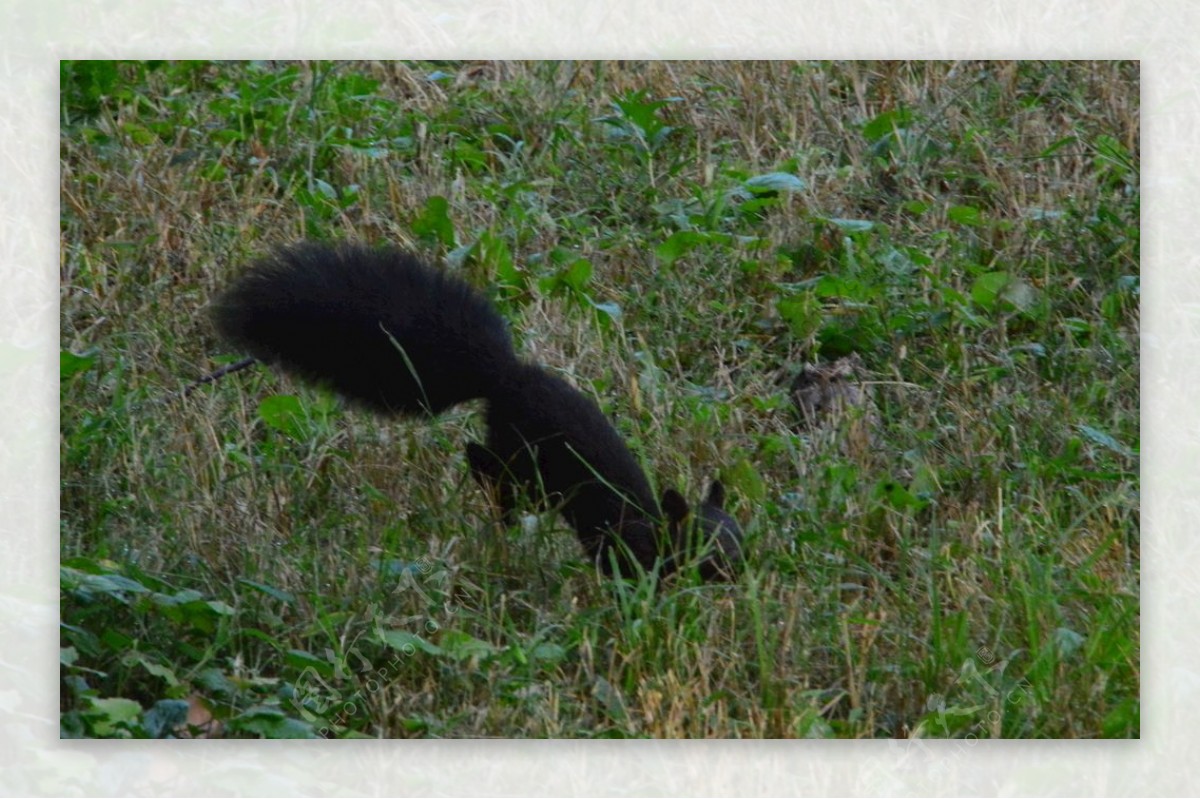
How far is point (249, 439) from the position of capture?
13.2 ft

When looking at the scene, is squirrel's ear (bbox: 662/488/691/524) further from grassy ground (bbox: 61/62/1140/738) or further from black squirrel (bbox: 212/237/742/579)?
grassy ground (bbox: 61/62/1140/738)

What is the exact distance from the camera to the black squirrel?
370 centimetres

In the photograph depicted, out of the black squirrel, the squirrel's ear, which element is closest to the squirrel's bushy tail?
the black squirrel

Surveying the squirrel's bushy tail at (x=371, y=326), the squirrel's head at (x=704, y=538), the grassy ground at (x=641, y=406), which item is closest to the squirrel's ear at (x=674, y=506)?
the squirrel's head at (x=704, y=538)

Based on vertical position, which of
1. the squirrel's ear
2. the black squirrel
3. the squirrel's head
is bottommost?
the squirrel's head

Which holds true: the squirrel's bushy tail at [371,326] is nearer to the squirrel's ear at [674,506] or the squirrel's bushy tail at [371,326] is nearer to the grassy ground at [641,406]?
the grassy ground at [641,406]

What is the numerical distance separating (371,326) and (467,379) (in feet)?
0.87

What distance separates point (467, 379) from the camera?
3.98 meters

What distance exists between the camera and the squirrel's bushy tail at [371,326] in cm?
370

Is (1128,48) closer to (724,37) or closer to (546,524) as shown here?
(724,37)

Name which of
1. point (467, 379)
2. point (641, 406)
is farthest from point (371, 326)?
point (641, 406)

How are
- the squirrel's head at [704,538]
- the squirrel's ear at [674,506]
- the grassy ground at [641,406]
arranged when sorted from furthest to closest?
the squirrel's ear at [674,506]
the squirrel's head at [704,538]
the grassy ground at [641,406]

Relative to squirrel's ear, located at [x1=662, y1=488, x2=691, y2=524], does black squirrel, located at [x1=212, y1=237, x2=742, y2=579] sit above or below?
above

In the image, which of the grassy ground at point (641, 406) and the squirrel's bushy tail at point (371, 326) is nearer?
the grassy ground at point (641, 406)
